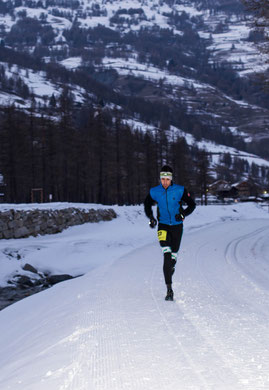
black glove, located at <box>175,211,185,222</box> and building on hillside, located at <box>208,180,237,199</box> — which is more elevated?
black glove, located at <box>175,211,185,222</box>

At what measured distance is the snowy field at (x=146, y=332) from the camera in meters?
3.83

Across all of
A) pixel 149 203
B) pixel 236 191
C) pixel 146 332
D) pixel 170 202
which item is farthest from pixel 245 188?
pixel 146 332

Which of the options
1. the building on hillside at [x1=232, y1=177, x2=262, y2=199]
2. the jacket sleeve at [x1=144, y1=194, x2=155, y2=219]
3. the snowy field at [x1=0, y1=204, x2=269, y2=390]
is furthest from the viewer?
the building on hillside at [x1=232, y1=177, x2=262, y2=199]

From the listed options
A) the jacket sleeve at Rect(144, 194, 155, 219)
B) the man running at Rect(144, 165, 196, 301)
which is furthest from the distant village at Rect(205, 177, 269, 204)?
the man running at Rect(144, 165, 196, 301)

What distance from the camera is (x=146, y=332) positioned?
5.28 meters

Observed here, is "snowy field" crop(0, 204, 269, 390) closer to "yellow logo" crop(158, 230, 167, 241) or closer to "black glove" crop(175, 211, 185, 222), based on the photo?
"yellow logo" crop(158, 230, 167, 241)

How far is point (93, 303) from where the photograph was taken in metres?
7.47

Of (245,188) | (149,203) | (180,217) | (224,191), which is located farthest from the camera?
(245,188)

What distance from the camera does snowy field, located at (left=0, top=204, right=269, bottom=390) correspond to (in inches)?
151

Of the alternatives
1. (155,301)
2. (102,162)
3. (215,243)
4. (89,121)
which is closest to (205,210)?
(102,162)

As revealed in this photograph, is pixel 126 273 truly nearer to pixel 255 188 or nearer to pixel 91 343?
pixel 91 343

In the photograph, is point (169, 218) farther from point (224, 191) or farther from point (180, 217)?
point (224, 191)

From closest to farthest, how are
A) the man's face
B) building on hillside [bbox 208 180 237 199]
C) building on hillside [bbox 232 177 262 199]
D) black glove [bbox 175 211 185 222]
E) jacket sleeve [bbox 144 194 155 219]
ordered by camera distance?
black glove [bbox 175 211 185 222], the man's face, jacket sleeve [bbox 144 194 155 219], building on hillside [bbox 208 180 237 199], building on hillside [bbox 232 177 262 199]

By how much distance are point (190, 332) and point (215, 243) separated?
1396 centimetres
